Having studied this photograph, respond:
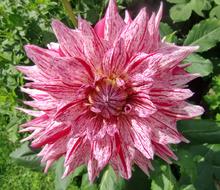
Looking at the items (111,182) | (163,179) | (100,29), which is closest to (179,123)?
(163,179)

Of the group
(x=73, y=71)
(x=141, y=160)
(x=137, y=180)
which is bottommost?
(x=137, y=180)

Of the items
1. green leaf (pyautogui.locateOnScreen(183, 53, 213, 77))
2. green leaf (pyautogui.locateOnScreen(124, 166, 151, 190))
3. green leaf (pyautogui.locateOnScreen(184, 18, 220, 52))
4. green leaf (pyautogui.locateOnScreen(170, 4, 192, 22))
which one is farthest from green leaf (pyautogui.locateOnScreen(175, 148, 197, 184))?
green leaf (pyautogui.locateOnScreen(170, 4, 192, 22))

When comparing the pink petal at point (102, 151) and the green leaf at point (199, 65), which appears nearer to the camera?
the pink petal at point (102, 151)

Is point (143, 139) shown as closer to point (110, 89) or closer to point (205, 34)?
point (110, 89)

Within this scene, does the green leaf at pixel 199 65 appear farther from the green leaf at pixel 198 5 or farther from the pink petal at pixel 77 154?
the pink petal at pixel 77 154

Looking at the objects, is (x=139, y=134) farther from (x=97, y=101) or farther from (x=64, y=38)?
(x=64, y=38)

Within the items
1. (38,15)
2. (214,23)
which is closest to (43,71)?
→ (214,23)

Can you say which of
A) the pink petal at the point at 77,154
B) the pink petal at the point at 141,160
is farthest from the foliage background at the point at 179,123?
the pink petal at the point at 77,154
